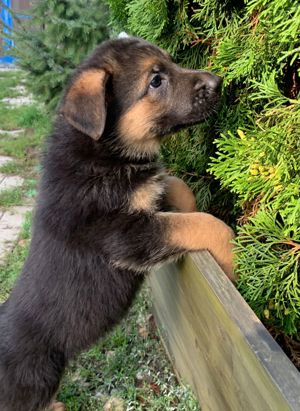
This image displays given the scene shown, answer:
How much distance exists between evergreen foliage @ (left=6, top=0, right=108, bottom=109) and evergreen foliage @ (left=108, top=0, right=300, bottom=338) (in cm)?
322

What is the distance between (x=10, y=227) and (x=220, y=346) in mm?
3691

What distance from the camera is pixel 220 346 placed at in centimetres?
212

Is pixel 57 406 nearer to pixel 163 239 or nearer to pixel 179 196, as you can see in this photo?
pixel 163 239

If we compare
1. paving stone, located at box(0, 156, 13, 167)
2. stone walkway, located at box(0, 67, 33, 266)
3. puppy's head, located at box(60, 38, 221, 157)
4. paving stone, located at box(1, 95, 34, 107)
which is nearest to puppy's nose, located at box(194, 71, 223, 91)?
puppy's head, located at box(60, 38, 221, 157)

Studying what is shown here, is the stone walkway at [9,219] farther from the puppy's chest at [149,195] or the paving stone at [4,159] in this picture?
the puppy's chest at [149,195]

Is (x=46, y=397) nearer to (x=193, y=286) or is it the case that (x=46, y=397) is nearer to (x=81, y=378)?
(x=81, y=378)

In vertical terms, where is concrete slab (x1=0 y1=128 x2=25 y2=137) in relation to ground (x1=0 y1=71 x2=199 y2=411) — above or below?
below

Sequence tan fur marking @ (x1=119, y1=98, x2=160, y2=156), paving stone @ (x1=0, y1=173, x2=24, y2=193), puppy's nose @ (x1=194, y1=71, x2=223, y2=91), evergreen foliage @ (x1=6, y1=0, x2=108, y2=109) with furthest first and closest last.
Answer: paving stone @ (x1=0, y1=173, x2=24, y2=193), evergreen foliage @ (x1=6, y1=0, x2=108, y2=109), tan fur marking @ (x1=119, y1=98, x2=160, y2=156), puppy's nose @ (x1=194, y1=71, x2=223, y2=91)

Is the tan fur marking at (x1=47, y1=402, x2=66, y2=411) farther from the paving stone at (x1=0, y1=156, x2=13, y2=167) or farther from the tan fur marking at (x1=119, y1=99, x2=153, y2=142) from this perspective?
the paving stone at (x1=0, y1=156, x2=13, y2=167)

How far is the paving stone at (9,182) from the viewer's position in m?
6.31

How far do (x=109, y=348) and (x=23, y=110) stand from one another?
6.97 meters

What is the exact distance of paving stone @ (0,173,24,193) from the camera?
6312mm

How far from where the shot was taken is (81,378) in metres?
3.31

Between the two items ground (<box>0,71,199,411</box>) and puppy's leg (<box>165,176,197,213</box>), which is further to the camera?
ground (<box>0,71,199,411</box>)
